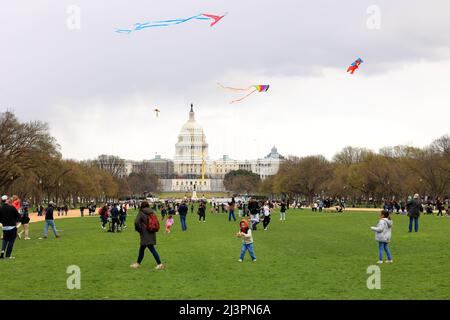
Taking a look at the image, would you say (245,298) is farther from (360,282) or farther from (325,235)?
(325,235)

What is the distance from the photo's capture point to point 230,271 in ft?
57.1

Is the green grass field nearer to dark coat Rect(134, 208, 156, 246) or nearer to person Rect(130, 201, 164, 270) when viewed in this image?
person Rect(130, 201, 164, 270)

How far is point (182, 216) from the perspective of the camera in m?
38.2

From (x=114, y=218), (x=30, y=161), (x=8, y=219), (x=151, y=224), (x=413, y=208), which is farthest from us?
(x=30, y=161)

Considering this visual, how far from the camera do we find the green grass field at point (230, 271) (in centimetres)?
1386

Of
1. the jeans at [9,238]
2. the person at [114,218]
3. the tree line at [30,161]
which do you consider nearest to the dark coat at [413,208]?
the person at [114,218]

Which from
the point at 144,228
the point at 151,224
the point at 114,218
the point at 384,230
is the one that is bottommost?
the point at 114,218

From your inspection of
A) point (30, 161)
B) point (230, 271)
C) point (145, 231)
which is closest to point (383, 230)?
point (230, 271)

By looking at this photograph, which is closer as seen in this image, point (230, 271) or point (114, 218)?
point (230, 271)

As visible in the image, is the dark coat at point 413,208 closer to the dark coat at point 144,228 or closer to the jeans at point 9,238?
the dark coat at point 144,228

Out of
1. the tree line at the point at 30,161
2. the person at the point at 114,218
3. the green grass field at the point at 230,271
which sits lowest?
the green grass field at the point at 230,271

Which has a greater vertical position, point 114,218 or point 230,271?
point 114,218

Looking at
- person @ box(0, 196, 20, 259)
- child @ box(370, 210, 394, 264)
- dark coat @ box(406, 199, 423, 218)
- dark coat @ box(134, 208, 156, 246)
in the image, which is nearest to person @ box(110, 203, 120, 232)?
person @ box(0, 196, 20, 259)

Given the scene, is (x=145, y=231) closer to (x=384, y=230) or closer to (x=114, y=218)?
(x=384, y=230)
